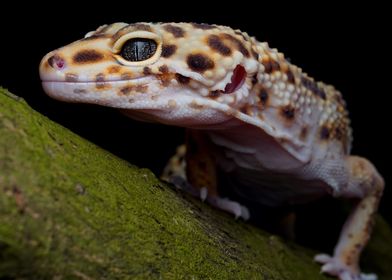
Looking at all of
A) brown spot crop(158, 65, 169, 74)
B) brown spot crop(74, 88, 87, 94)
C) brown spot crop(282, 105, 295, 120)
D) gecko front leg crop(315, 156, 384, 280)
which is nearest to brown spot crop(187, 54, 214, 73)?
brown spot crop(158, 65, 169, 74)

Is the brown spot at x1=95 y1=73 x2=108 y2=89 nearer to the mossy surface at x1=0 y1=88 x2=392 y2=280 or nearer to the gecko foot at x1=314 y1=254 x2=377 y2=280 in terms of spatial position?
the mossy surface at x1=0 y1=88 x2=392 y2=280

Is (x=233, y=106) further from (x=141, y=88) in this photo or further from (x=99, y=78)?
(x=99, y=78)

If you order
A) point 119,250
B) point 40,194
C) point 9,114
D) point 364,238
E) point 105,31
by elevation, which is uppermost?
point 105,31

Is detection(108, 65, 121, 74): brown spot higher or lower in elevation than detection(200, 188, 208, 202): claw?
higher

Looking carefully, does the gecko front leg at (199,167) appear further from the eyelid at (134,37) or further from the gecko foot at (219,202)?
the eyelid at (134,37)

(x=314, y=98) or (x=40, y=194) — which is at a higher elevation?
(x=314, y=98)

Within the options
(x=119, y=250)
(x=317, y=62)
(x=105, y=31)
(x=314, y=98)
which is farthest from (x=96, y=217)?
(x=317, y=62)

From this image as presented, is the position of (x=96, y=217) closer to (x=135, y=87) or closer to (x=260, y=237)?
(x=135, y=87)
